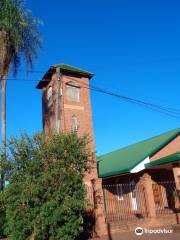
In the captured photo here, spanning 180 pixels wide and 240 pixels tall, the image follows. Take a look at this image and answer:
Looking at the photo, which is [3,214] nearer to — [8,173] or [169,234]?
[8,173]

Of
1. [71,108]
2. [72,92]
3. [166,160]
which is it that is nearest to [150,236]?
[166,160]

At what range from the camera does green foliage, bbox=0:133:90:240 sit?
1068cm

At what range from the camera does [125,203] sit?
20.0m

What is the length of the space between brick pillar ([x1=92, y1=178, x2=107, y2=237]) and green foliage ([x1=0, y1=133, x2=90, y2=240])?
194 centimetres

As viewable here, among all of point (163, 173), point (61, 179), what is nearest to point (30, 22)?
point (61, 179)

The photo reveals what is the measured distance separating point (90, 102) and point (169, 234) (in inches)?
510

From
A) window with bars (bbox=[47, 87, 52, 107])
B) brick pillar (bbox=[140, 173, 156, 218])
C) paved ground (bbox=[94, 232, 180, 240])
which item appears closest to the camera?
paved ground (bbox=[94, 232, 180, 240])

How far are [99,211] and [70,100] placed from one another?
1098 cm

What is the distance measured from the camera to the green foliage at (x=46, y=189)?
35.0 feet

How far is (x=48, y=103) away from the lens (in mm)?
24141

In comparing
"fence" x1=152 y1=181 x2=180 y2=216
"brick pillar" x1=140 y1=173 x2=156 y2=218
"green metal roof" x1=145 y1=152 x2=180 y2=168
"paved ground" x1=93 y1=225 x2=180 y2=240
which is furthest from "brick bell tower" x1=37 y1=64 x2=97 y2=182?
"paved ground" x1=93 y1=225 x2=180 y2=240

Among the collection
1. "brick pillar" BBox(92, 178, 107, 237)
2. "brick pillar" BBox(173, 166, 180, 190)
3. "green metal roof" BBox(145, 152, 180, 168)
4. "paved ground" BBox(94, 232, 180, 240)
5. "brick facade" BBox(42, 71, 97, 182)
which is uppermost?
"brick facade" BBox(42, 71, 97, 182)

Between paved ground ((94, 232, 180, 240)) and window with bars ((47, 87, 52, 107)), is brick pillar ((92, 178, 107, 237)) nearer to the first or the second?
paved ground ((94, 232, 180, 240))

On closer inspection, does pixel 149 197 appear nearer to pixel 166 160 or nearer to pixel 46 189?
pixel 166 160
